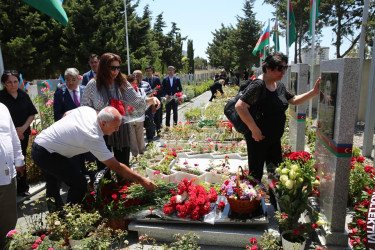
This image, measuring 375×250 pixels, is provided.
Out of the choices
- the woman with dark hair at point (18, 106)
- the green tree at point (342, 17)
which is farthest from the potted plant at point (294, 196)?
the green tree at point (342, 17)

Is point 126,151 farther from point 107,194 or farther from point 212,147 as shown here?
point 212,147

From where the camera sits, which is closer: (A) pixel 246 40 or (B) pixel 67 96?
(B) pixel 67 96

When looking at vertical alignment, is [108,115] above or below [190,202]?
above

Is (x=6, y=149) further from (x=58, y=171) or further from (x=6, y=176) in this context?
(x=58, y=171)

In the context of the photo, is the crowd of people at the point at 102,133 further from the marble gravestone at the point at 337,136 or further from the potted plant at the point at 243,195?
the marble gravestone at the point at 337,136

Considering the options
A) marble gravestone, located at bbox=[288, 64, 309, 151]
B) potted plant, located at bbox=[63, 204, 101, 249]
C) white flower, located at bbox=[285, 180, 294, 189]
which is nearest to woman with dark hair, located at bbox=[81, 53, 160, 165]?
potted plant, located at bbox=[63, 204, 101, 249]

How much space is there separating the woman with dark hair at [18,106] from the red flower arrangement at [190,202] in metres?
2.57

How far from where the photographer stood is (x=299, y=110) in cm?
486

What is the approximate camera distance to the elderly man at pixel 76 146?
277 centimetres

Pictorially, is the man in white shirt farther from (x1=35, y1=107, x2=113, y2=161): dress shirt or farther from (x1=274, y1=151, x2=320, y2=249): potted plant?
(x1=274, y1=151, x2=320, y2=249): potted plant

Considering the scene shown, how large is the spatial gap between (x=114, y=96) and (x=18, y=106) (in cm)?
176

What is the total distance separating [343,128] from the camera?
2.67 m

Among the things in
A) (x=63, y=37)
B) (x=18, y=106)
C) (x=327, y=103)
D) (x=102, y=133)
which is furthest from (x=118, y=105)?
(x=63, y=37)

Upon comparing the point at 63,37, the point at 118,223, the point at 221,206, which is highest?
the point at 63,37
